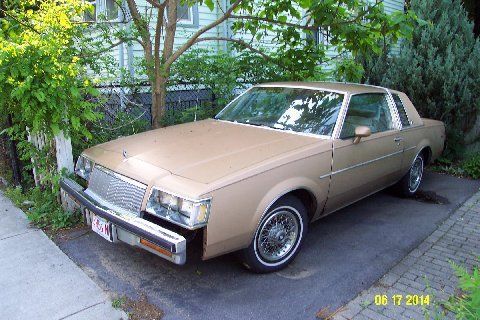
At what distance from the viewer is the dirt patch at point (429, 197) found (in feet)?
18.6

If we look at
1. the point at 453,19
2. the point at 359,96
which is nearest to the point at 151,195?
the point at 359,96

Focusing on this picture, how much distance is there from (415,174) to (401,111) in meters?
1.06

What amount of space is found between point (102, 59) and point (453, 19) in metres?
5.97

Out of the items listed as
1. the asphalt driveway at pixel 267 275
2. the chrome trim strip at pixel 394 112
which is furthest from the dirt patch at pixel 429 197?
the chrome trim strip at pixel 394 112

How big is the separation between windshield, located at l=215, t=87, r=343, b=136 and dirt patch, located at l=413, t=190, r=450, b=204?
232 cm

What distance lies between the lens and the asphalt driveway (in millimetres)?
3201

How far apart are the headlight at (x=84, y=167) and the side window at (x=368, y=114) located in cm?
244

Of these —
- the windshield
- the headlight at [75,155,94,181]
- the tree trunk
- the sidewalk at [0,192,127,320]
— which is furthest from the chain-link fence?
the sidewalk at [0,192,127,320]

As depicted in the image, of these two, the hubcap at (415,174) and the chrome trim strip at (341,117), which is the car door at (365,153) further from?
the hubcap at (415,174)

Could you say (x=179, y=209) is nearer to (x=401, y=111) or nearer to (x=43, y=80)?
(x=43, y=80)

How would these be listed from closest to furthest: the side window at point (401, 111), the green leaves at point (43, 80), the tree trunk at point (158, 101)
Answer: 1. the green leaves at point (43, 80)
2. the side window at point (401, 111)
3. the tree trunk at point (158, 101)

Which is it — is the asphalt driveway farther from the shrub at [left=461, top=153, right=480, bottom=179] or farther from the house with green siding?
the house with green siding

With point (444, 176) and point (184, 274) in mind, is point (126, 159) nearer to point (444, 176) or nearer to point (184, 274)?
point (184, 274)
